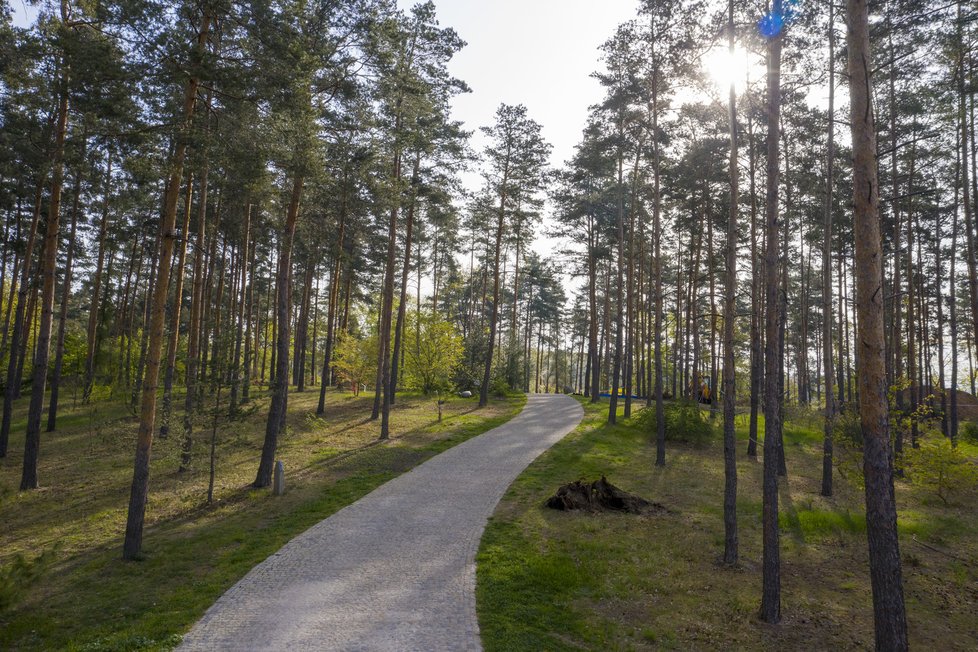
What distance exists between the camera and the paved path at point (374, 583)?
237 inches

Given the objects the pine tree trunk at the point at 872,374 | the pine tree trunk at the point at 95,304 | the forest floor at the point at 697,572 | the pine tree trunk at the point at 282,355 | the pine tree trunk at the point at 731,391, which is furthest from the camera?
the pine tree trunk at the point at 95,304

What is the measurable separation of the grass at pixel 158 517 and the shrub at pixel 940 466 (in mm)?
13902

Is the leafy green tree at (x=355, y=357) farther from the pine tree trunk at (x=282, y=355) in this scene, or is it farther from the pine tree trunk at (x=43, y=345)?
the pine tree trunk at (x=43, y=345)

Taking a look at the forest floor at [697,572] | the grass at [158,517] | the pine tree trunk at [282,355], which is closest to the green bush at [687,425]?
the forest floor at [697,572]

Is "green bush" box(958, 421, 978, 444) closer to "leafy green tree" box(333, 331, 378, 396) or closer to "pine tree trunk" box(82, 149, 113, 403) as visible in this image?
"leafy green tree" box(333, 331, 378, 396)

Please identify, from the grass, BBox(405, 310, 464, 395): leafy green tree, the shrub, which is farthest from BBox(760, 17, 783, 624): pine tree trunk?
BBox(405, 310, 464, 395): leafy green tree

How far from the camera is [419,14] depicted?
1720 cm

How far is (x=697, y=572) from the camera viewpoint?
8.94 meters

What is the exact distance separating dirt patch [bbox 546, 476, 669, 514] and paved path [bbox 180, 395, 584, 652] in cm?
160

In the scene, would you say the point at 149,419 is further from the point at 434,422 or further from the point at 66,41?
the point at 434,422

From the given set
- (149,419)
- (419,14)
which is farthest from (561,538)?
(419,14)

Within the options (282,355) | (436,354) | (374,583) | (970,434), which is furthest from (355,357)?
(970,434)

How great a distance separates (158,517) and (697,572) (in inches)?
435

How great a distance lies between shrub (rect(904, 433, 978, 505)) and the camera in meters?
13.3
